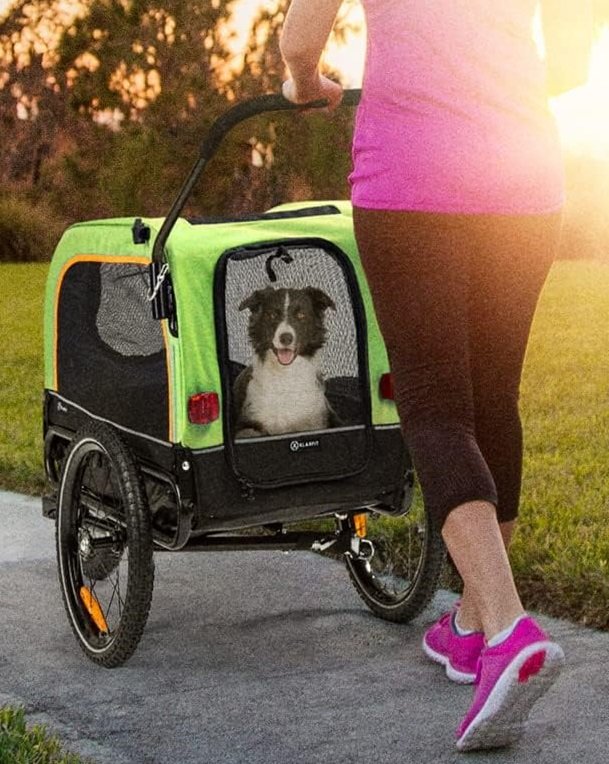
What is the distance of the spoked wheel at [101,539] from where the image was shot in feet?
12.5

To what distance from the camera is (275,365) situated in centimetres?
396

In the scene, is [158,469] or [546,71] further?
[158,469]

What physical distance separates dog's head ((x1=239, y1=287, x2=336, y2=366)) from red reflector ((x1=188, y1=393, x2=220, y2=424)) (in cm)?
21

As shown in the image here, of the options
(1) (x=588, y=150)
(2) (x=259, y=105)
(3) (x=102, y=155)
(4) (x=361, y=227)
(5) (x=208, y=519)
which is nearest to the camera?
(4) (x=361, y=227)

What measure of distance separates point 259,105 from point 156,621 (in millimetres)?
1543

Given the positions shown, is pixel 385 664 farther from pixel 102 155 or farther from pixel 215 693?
pixel 102 155

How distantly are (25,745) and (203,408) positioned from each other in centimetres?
95

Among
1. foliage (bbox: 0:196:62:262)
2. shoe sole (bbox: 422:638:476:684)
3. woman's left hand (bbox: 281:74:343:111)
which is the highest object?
woman's left hand (bbox: 281:74:343:111)

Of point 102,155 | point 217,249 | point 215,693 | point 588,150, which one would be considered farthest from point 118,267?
point 102,155

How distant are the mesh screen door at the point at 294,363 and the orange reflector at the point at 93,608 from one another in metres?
0.56

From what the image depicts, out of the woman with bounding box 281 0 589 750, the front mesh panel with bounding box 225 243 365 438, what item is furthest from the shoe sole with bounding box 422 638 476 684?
the front mesh panel with bounding box 225 243 365 438

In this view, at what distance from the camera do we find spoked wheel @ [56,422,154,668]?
381cm

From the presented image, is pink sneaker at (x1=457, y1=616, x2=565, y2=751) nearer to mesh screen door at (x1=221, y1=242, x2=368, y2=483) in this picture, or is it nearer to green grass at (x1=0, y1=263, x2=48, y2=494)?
mesh screen door at (x1=221, y1=242, x2=368, y2=483)

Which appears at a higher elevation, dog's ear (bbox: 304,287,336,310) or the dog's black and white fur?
dog's ear (bbox: 304,287,336,310)
